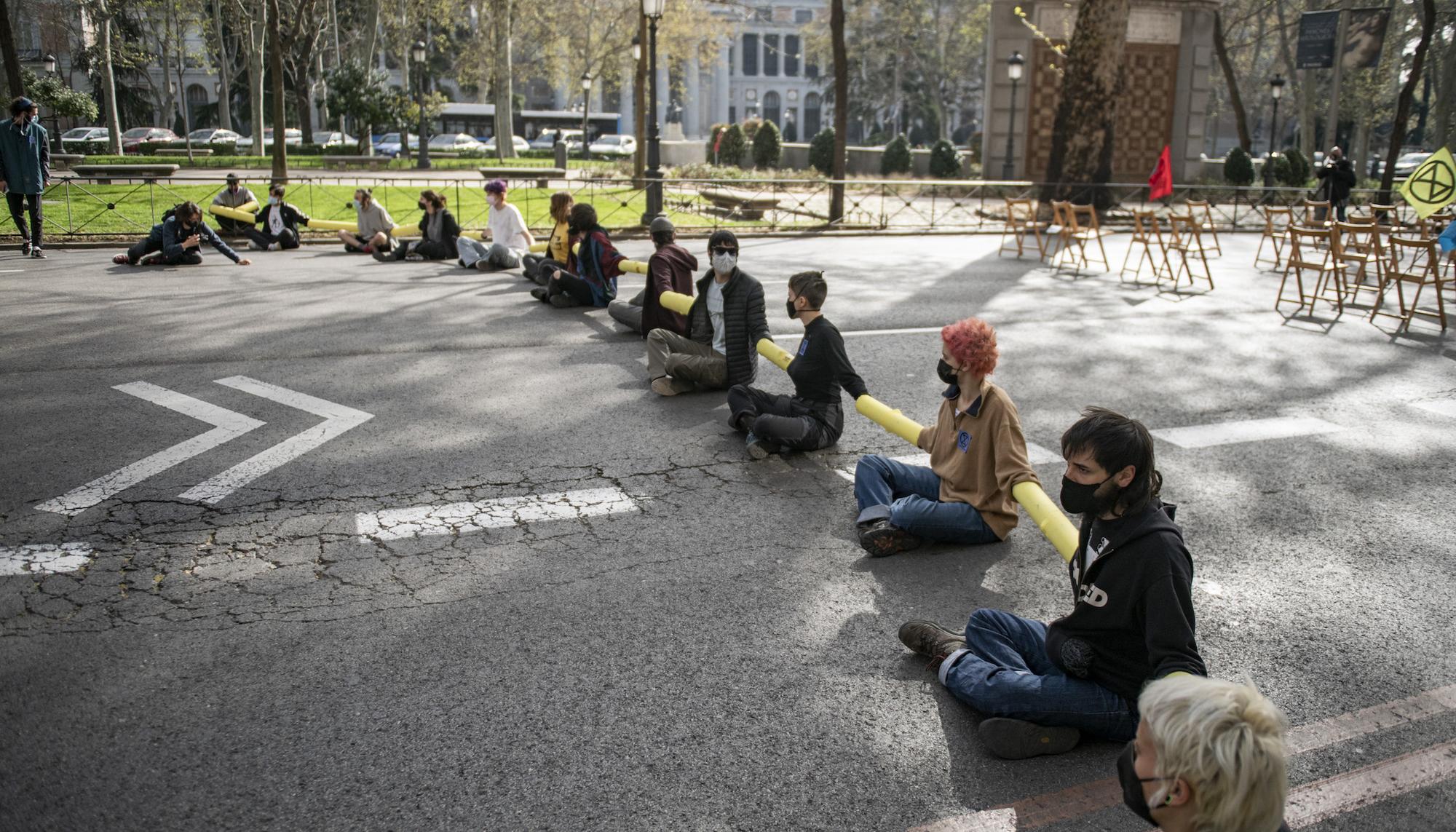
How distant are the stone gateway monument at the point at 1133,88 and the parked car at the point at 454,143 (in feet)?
103

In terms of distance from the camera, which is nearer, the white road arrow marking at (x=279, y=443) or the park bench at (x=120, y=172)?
the white road arrow marking at (x=279, y=443)

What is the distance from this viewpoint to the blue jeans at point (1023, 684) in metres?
3.77

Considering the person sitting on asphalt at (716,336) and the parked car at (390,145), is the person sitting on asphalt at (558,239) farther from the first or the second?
the parked car at (390,145)

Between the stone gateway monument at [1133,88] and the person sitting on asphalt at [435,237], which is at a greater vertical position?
the stone gateway monument at [1133,88]

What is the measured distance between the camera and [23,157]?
1509 centimetres

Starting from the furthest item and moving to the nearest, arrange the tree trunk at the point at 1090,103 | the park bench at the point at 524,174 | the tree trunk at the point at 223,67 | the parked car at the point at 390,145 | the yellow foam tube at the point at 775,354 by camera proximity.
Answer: the parked car at the point at 390,145, the tree trunk at the point at 223,67, the park bench at the point at 524,174, the tree trunk at the point at 1090,103, the yellow foam tube at the point at 775,354

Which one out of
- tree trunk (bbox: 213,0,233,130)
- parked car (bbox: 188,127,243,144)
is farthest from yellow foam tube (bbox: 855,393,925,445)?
parked car (bbox: 188,127,243,144)

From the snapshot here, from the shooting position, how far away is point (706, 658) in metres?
4.44

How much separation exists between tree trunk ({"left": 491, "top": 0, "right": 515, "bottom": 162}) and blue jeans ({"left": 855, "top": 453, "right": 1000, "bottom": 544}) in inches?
1600

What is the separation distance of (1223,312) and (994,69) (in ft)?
71.9

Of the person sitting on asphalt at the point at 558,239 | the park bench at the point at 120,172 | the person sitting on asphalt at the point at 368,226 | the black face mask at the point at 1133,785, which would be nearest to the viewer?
the black face mask at the point at 1133,785

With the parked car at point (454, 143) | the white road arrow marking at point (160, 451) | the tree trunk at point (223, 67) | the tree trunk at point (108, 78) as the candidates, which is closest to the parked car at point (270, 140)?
the tree trunk at point (223, 67)

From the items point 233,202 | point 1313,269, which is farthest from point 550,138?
point 1313,269

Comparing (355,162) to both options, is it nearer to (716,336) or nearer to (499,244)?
(499,244)
